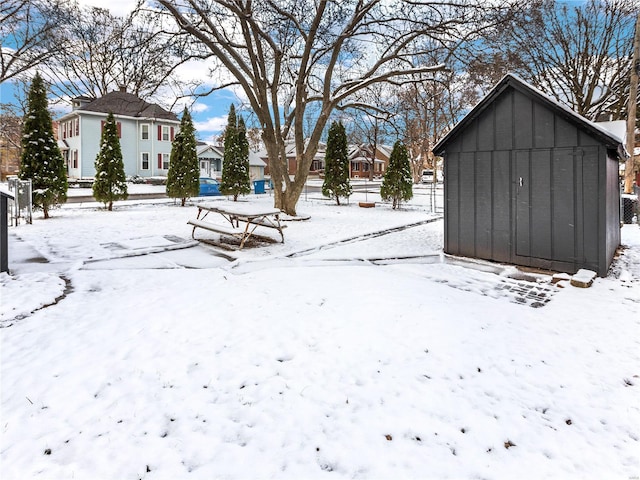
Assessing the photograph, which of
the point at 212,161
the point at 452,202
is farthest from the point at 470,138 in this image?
the point at 212,161

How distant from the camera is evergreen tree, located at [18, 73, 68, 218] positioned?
1270cm

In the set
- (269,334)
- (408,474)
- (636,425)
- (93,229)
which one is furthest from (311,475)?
(93,229)

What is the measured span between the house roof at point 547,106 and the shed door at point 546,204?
0.44 metres

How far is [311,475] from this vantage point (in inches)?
91.3

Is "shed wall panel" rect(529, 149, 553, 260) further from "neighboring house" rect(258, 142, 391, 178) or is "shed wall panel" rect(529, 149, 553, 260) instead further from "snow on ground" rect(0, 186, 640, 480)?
"neighboring house" rect(258, 142, 391, 178)

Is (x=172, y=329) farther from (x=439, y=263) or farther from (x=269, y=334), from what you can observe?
(x=439, y=263)

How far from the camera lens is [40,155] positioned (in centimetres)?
1294

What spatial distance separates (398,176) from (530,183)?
10.3 metres

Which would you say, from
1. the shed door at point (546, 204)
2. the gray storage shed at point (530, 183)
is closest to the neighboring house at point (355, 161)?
the gray storage shed at point (530, 183)

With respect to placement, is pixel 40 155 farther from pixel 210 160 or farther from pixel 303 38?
pixel 210 160

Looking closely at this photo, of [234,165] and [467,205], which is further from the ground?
[234,165]

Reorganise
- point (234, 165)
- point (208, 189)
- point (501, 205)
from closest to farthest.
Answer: point (501, 205) → point (234, 165) → point (208, 189)

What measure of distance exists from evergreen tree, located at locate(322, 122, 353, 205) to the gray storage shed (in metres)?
10.7

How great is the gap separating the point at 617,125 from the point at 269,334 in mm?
9462
